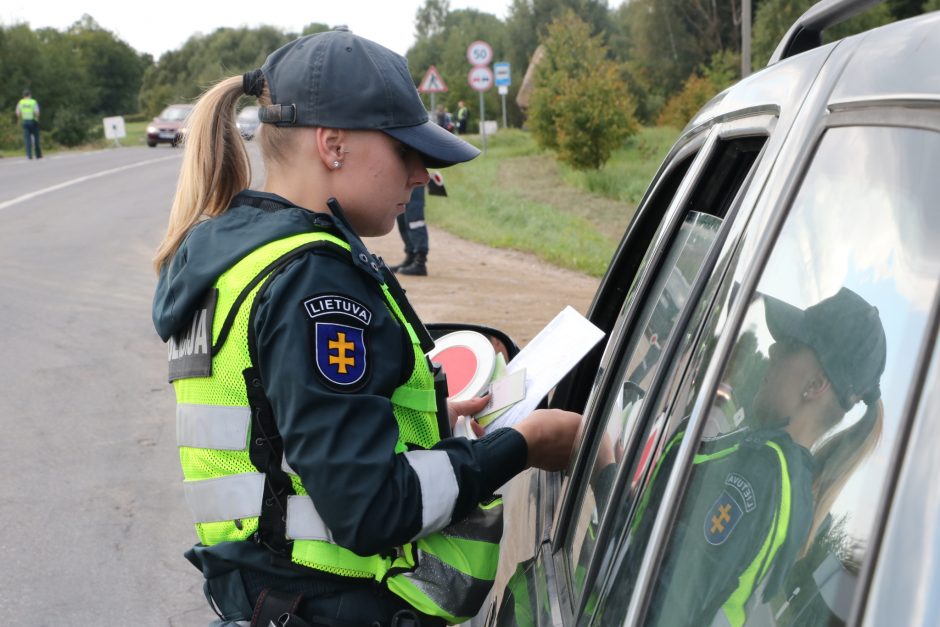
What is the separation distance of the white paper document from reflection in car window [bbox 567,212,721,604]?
0.11 meters

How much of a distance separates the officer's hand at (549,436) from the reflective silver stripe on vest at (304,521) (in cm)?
38

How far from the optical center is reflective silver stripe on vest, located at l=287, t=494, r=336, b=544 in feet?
5.49

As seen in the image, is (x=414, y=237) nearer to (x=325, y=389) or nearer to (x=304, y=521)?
(x=304, y=521)

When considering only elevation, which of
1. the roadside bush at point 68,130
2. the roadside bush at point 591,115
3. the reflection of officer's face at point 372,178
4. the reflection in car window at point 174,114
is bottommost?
the roadside bush at point 68,130

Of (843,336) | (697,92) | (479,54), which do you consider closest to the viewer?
(843,336)

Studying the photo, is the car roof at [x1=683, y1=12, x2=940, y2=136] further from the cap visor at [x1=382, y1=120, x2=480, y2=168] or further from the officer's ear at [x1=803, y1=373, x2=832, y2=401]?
the cap visor at [x1=382, y1=120, x2=480, y2=168]

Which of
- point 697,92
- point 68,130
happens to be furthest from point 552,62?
point 68,130

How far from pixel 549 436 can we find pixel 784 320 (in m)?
0.82

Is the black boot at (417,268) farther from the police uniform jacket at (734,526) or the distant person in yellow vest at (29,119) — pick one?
the distant person in yellow vest at (29,119)

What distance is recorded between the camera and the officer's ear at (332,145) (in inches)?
69.5

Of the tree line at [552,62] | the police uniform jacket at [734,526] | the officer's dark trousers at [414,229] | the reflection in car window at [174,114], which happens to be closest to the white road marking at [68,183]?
the tree line at [552,62]

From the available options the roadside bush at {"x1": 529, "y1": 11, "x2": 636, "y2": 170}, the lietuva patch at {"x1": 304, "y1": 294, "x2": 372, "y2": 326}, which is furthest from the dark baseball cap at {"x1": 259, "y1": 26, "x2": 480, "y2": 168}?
the roadside bush at {"x1": 529, "y1": 11, "x2": 636, "y2": 170}

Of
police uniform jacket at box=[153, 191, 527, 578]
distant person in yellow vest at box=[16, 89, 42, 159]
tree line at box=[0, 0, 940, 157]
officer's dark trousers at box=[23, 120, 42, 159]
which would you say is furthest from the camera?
officer's dark trousers at box=[23, 120, 42, 159]

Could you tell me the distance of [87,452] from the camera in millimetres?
5707
